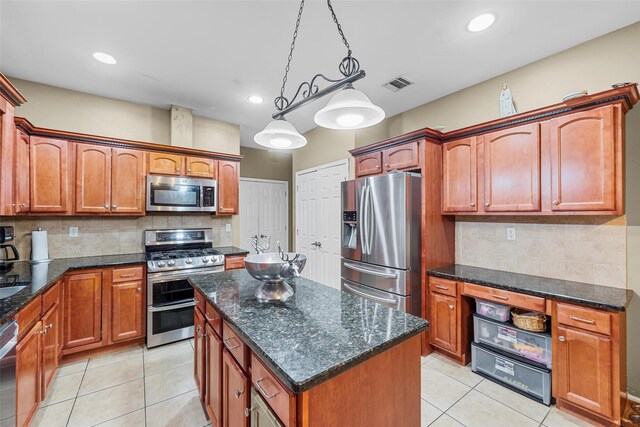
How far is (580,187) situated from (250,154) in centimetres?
487

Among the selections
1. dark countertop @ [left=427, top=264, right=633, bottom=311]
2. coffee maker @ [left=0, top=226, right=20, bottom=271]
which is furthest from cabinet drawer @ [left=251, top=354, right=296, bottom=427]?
coffee maker @ [left=0, top=226, right=20, bottom=271]

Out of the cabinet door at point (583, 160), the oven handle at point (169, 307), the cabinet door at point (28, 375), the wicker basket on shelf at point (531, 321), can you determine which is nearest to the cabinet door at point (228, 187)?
the oven handle at point (169, 307)

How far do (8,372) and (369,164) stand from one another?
3352 millimetres

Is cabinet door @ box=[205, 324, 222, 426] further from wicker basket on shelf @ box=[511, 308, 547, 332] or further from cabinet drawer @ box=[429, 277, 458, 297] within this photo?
wicker basket on shelf @ box=[511, 308, 547, 332]

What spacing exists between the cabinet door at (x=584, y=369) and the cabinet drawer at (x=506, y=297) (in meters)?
0.19

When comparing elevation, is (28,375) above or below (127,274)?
below

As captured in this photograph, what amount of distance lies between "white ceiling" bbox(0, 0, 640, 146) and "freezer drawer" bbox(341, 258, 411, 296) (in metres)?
2.00

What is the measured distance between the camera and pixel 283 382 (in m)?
0.97

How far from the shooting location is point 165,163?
11.4ft

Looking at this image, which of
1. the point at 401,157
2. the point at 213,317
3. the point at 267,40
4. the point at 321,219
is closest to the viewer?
the point at 213,317

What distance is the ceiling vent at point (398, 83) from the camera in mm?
2938

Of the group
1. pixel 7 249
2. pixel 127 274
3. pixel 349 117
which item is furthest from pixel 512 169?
pixel 7 249

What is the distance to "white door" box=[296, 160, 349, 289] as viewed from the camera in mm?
4285

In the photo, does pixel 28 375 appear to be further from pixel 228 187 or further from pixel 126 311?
pixel 228 187
